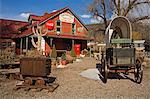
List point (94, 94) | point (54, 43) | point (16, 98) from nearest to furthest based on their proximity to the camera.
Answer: point (16, 98) < point (94, 94) < point (54, 43)

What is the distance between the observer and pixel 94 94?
7465mm

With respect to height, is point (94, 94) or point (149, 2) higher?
point (149, 2)

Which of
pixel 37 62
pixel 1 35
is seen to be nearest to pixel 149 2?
pixel 1 35

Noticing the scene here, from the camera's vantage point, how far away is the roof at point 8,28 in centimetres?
3575

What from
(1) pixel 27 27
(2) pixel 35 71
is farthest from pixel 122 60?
(1) pixel 27 27

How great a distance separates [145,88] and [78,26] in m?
24.0

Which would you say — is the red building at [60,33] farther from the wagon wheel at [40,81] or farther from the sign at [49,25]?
the wagon wheel at [40,81]

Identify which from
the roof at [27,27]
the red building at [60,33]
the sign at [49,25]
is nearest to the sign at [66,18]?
the red building at [60,33]

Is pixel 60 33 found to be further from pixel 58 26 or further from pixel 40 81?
pixel 40 81

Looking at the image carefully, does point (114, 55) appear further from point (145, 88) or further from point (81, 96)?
point (81, 96)

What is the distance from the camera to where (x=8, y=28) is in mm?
37531

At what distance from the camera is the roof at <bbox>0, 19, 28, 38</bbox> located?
35.8 m

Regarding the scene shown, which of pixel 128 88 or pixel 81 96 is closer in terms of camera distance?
pixel 81 96

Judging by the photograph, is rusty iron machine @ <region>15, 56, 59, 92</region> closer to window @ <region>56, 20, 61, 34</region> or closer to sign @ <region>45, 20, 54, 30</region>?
sign @ <region>45, 20, 54, 30</region>
